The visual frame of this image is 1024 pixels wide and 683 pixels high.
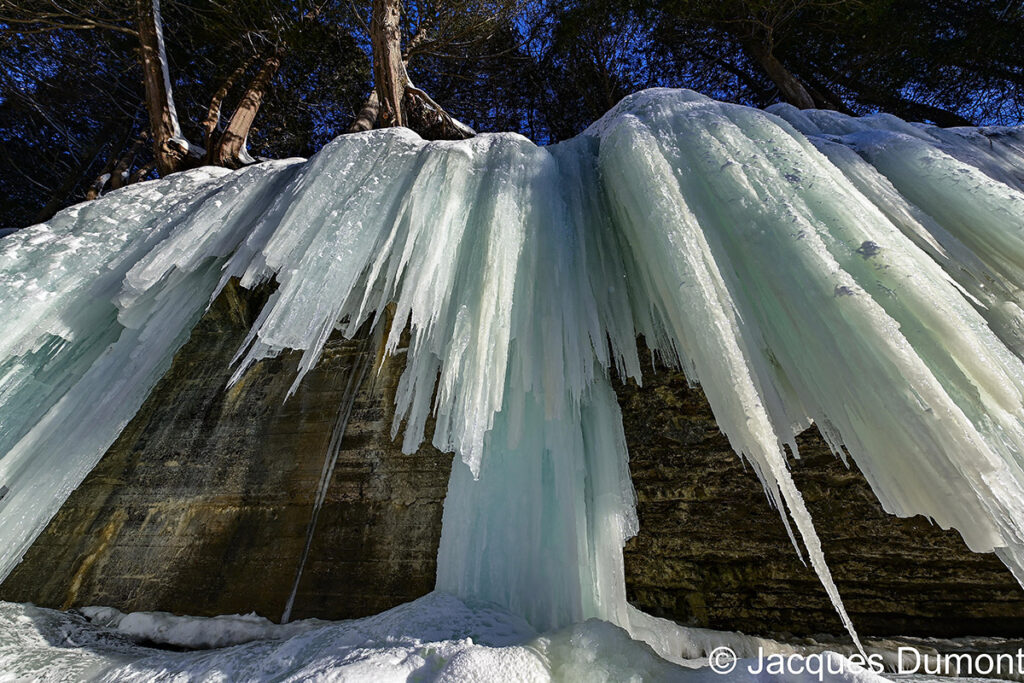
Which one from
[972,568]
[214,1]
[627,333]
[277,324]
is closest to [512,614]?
[627,333]

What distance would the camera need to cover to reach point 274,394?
8.59 ft

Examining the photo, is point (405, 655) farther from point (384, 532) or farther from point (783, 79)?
point (783, 79)

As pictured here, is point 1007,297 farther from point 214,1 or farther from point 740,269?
point 214,1

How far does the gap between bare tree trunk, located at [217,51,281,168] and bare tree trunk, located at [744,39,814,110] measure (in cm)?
513

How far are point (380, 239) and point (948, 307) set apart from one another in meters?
1.84

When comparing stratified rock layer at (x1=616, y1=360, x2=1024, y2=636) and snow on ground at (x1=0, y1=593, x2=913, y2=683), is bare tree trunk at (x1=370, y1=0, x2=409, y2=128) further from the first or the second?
snow on ground at (x1=0, y1=593, x2=913, y2=683)

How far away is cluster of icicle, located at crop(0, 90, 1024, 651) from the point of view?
1152 millimetres

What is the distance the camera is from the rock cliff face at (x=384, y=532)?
1793mm

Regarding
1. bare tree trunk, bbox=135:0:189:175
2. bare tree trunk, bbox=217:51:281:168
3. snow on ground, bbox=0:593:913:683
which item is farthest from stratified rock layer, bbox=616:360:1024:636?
bare tree trunk, bbox=135:0:189:175

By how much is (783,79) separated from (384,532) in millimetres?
5579

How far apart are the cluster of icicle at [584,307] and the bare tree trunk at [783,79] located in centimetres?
259

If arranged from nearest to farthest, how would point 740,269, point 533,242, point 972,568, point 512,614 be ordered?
point 512,614 < point 740,269 < point 972,568 < point 533,242

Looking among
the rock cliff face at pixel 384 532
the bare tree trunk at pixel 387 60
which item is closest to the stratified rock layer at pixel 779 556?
the rock cliff face at pixel 384 532

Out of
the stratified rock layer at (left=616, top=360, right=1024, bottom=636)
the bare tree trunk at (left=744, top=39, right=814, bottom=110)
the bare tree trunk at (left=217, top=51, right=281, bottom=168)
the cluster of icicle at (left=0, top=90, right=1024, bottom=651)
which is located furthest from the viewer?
the bare tree trunk at (left=744, top=39, right=814, bottom=110)
